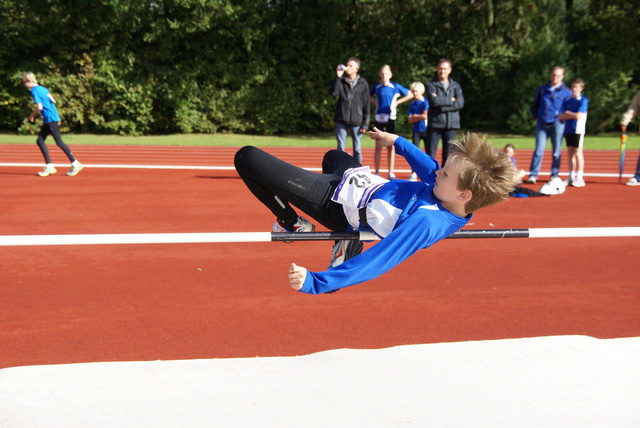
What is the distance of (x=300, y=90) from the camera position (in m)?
19.6

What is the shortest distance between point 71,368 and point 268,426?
1.06 metres

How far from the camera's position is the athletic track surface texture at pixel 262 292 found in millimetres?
3676

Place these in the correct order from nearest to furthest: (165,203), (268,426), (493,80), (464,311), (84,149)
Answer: (268,426)
(464,311)
(165,203)
(84,149)
(493,80)

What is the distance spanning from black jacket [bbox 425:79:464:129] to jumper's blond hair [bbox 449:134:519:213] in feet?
19.5

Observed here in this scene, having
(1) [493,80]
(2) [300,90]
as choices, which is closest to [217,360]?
(2) [300,90]

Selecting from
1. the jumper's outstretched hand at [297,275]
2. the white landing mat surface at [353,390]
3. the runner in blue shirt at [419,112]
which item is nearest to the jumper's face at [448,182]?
the jumper's outstretched hand at [297,275]

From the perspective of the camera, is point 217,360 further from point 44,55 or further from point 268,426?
point 44,55

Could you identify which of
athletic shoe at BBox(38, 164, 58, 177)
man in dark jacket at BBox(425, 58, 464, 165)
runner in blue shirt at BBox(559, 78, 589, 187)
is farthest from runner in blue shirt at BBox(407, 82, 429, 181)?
athletic shoe at BBox(38, 164, 58, 177)

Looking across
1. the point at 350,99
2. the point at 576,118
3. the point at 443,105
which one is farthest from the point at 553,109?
the point at 350,99

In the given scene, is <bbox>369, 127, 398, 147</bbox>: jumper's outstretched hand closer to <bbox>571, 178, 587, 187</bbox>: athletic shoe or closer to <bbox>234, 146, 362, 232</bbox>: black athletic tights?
<bbox>234, 146, 362, 232</bbox>: black athletic tights

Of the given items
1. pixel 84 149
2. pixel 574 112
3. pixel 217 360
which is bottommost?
pixel 84 149

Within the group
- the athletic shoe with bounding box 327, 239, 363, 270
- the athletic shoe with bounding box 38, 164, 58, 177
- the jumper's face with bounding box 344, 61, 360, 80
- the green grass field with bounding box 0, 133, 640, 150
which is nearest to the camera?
the athletic shoe with bounding box 327, 239, 363, 270

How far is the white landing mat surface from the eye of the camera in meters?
2.64

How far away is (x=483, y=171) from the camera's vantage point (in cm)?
248
